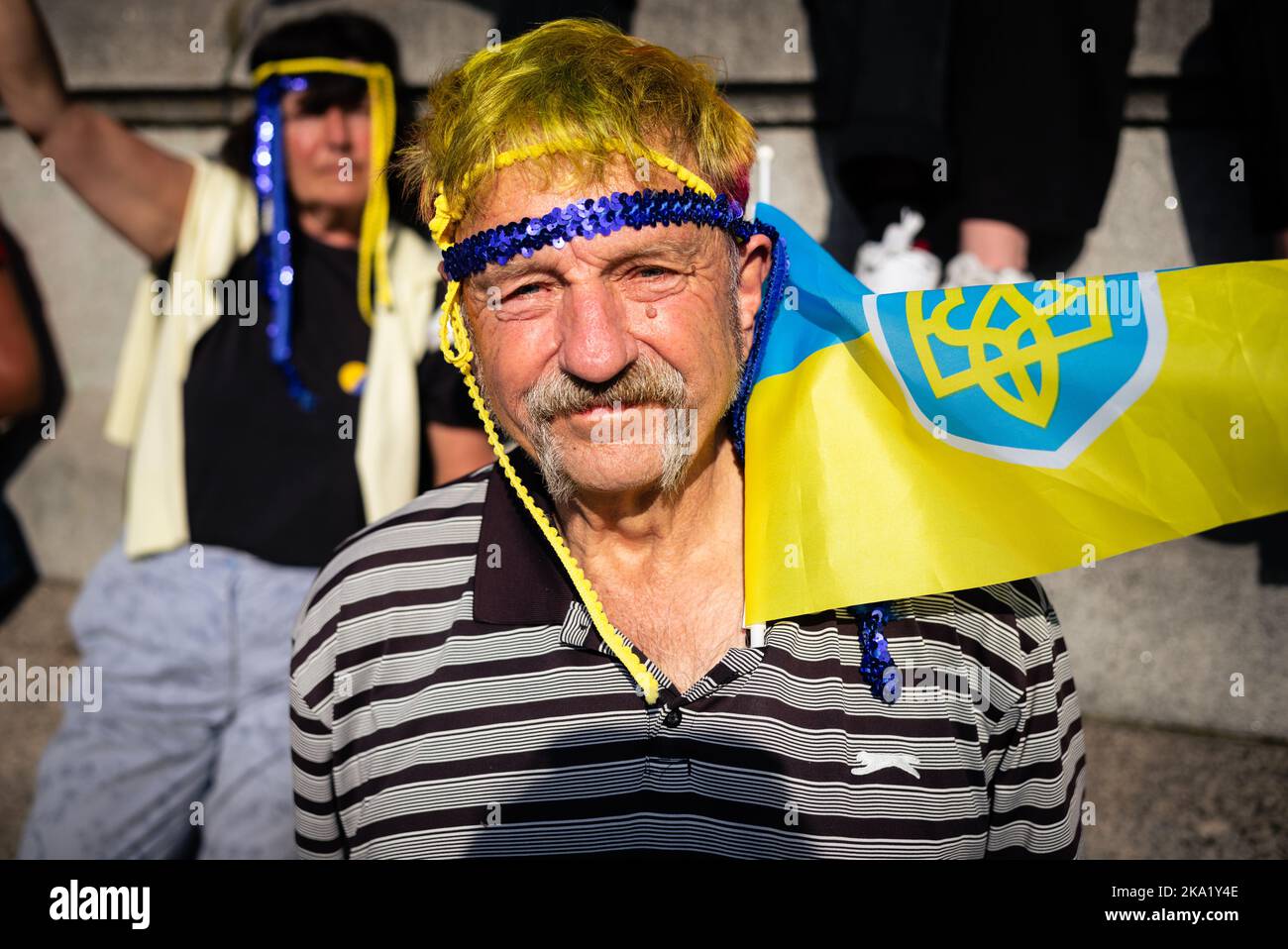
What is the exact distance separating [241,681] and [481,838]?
1.78 metres

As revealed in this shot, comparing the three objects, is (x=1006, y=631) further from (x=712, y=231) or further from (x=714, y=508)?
(x=712, y=231)

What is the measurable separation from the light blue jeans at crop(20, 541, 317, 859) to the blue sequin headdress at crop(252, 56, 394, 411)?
72 cm

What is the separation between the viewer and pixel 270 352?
3.34m

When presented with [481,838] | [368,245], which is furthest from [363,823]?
[368,245]

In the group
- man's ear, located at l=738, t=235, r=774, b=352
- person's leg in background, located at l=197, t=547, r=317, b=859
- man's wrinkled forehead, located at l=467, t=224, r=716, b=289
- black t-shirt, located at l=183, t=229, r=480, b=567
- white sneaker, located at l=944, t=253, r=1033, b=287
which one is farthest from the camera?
black t-shirt, located at l=183, t=229, r=480, b=567

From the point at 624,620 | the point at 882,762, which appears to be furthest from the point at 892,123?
the point at 882,762

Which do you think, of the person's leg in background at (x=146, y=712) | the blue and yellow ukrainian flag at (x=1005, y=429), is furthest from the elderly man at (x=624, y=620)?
the person's leg in background at (x=146, y=712)

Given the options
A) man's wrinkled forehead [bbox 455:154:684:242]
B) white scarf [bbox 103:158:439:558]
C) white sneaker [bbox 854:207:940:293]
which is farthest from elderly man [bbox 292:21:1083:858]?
white scarf [bbox 103:158:439:558]

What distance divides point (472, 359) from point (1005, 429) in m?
1.00

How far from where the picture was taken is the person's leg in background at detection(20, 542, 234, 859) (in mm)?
3123

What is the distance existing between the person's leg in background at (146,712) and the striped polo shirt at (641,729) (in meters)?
1.39

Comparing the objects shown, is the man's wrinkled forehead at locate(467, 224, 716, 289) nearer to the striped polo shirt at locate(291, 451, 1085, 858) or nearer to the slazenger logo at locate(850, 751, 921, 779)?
the striped polo shirt at locate(291, 451, 1085, 858)

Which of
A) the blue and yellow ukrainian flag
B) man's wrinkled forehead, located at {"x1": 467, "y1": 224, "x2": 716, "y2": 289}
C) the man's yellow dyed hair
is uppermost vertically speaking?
the man's yellow dyed hair

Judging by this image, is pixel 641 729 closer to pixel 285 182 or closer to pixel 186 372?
pixel 186 372
